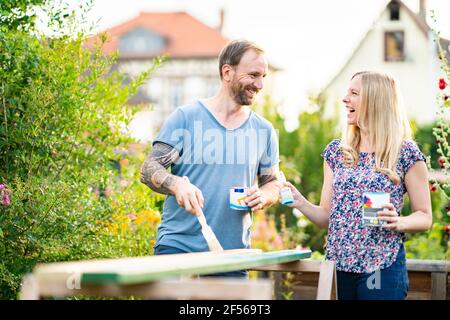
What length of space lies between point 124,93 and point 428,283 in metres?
2.16

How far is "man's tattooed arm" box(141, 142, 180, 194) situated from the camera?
416 cm

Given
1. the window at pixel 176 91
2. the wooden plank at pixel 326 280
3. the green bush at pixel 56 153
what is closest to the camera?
the wooden plank at pixel 326 280

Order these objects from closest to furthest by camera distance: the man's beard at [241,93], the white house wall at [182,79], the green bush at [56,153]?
the man's beard at [241,93] → the green bush at [56,153] → the white house wall at [182,79]

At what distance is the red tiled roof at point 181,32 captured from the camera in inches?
2141

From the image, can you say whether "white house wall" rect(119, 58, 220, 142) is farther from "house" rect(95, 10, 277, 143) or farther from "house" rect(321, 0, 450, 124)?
"house" rect(321, 0, 450, 124)

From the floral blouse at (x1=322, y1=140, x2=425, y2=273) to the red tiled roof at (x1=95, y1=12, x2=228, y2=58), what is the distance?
49.3 m

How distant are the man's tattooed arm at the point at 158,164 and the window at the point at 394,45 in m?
38.9

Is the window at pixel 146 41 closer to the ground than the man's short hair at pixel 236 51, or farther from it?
farther from it

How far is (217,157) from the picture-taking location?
13.9 ft

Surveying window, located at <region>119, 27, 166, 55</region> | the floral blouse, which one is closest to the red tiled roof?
window, located at <region>119, 27, 166, 55</region>

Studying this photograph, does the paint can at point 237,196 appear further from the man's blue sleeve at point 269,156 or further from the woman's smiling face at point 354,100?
the woman's smiling face at point 354,100

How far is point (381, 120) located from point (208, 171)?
0.80 m

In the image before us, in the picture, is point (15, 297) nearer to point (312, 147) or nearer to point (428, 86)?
point (312, 147)

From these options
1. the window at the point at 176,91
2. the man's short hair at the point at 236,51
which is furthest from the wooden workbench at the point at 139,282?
the window at the point at 176,91
